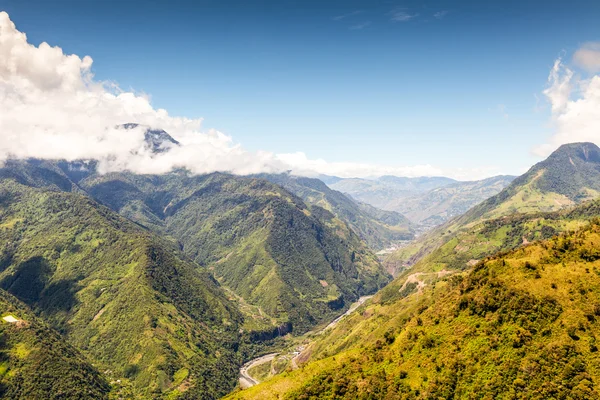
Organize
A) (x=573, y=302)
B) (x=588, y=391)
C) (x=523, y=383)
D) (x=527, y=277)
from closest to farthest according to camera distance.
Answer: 1. (x=588, y=391)
2. (x=523, y=383)
3. (x=573, y=302)
4. (x=527, y=277)

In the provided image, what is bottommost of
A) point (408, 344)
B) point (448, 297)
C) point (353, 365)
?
point (353, 365)

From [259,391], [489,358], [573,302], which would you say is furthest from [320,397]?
[573,302]

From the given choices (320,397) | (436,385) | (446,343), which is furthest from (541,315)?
(320,397)

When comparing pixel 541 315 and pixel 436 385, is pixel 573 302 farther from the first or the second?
pixel 436 385

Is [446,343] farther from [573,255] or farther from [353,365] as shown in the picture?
[573,255]

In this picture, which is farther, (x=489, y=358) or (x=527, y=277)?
(x=527, y=277)

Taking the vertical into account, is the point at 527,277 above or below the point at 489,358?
above

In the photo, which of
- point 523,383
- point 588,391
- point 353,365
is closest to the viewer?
point 588,391
